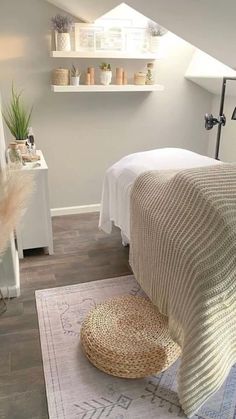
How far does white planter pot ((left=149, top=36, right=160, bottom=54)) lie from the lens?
3.00m

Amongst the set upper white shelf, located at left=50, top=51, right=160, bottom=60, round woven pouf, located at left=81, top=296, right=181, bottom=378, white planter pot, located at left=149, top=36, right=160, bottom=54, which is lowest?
round woven pouf, located at left=81, top=296, right=181, bottom=378

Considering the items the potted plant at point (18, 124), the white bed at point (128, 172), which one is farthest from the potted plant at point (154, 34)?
the potted plant at point (18, 124)

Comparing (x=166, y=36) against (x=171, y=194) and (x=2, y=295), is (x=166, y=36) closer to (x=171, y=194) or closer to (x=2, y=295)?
(x=171, y=194)

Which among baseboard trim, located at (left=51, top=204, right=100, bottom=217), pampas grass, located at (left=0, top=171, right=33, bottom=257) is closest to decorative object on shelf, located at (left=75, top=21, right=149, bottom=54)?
baseboard trim, located at (left=51, top=204, right=100, bottom=217)

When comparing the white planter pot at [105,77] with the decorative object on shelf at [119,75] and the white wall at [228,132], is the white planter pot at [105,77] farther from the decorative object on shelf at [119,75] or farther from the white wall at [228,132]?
the white wall at [228,132]

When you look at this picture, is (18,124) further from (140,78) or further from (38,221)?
(140,78)

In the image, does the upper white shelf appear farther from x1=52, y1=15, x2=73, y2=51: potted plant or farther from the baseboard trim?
the baseboard trim

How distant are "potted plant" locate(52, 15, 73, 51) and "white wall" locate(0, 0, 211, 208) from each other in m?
0.14

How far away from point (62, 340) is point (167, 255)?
32.2 inches

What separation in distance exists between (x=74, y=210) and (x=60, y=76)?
4.23 feet

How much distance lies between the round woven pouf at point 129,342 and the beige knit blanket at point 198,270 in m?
0.16

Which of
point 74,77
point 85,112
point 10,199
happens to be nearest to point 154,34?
point 74,77

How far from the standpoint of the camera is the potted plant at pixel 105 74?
294 centimetres

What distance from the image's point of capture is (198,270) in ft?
3.85
